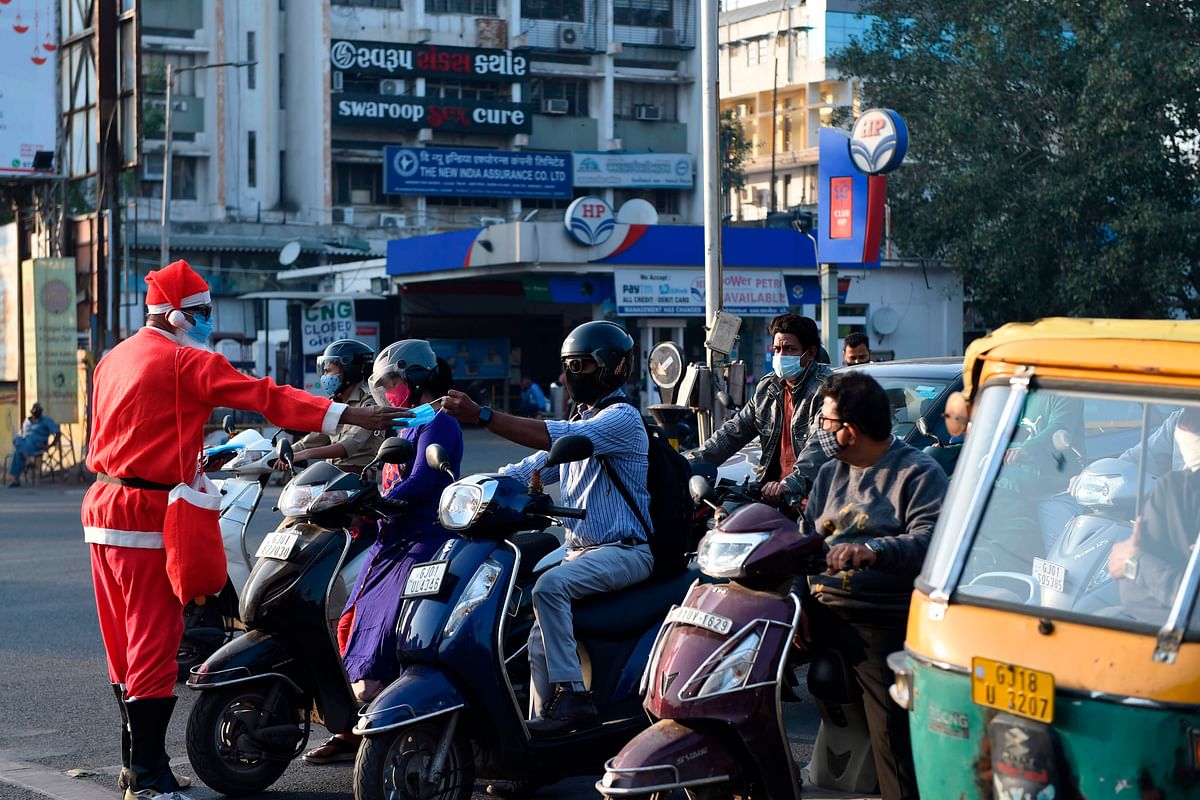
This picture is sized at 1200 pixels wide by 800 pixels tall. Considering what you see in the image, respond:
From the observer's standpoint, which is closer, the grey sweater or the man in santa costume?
the grey sweater

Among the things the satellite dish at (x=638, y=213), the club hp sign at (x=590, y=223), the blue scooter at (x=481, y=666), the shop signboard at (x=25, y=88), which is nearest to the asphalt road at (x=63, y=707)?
the blue scooter at (x=481, y=666)

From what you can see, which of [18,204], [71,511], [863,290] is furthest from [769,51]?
[71,511]

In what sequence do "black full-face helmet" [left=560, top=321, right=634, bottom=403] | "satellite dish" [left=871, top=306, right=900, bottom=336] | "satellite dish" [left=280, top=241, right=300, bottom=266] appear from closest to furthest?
"black full-face helmet" [left=560, top=321, right=634, bottom=403], "satellite dish" [left=871, top=306, right=900, bottom=336], "satellite dish" [left=280, top=241, right=300, bottom=266]

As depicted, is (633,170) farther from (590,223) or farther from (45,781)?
(45,781)

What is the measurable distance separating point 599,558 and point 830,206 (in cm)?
915

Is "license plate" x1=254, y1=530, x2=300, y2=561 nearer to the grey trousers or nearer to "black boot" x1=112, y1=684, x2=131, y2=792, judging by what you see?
"black boot" x1=112, y1=684, x2=131, y2=792

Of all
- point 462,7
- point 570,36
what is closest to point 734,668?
point 462,7

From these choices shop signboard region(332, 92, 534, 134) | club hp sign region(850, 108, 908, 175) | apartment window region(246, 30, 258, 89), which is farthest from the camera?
shop signboard region(332, 92, 534, 134)

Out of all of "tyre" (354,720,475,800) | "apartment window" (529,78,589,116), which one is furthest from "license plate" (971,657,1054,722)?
"apartment window" (529,78,589,116)

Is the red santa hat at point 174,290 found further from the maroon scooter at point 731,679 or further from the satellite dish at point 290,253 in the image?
the satellite dish at point 290,253

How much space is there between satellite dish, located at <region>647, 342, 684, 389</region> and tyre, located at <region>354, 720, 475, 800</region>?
644cm

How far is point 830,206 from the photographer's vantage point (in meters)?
14.3

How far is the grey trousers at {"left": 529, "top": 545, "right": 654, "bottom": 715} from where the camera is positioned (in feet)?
18.4

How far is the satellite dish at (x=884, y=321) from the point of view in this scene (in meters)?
40.0
